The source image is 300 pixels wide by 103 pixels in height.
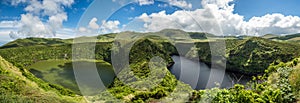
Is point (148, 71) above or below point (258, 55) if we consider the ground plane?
below

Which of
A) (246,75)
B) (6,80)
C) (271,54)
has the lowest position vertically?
(246,75)

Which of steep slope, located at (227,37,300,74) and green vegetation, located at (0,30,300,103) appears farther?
steep slope, located at (227,37,300,74)

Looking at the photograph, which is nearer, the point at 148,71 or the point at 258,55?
the point at 148,71

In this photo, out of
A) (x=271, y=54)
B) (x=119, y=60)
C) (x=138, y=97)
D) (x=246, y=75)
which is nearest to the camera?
(x=138, y=97)

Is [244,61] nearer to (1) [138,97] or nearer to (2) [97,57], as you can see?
(2) [97,57]

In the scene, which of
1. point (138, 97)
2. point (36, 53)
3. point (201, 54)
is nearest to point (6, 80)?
point (138, 97)

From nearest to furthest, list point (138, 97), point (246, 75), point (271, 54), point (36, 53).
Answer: point (138, 97) < point (246, 75) < point (271, 54) < point (36, 53)

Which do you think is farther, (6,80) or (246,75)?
(246,75)

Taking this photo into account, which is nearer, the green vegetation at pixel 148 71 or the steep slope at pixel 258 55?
the green vegetation at pixel 148 71

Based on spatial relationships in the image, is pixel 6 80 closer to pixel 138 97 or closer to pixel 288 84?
pixel 138 97

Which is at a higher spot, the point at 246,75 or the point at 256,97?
the point at 256,97
